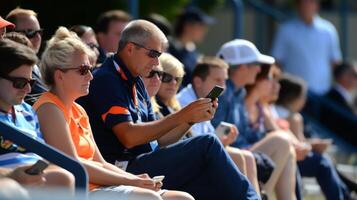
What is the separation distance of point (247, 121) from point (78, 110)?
2982 mm

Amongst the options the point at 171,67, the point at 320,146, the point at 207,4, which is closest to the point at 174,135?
the point at 171,67

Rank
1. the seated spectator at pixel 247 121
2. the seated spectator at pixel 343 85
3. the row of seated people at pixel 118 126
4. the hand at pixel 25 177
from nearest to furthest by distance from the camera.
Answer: the hand at pixel 25 177, the row of seated people at pixel 118 126, the seated spectator at pixel 247 121, the seated spectator at pixel 343 85

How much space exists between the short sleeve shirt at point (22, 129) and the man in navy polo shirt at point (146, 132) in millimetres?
859

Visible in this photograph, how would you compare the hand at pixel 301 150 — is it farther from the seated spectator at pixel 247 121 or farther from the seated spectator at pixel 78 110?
the seated spectator at pixel 78 110

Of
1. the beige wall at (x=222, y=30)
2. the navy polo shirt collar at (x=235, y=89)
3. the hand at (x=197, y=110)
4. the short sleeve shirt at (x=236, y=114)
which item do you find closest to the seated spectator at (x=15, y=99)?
the hand at (x=197, y=110)

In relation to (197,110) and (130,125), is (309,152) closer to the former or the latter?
(197,110)

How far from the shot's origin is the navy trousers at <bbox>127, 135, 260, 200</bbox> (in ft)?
19.8

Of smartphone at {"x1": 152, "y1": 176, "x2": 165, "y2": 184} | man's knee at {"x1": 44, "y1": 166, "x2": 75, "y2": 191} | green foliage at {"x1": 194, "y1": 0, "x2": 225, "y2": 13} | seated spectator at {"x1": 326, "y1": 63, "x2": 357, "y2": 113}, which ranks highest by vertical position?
man's knee at {"x1": 44, "y1": 166, "x2": 75, "y2": 191}

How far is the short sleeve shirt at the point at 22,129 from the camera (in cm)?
505

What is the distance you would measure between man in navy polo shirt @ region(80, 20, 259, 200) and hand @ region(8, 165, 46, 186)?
140 centimetres

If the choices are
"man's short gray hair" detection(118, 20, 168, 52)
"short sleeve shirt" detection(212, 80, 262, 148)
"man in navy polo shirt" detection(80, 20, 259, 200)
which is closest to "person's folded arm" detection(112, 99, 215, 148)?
"man in navy polo shirt" detection(80, 20, 259, 200)

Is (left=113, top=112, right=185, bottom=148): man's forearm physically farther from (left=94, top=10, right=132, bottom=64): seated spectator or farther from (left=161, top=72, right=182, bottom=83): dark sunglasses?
(left=94, top=10, right=132, bottom=64): seated spectator

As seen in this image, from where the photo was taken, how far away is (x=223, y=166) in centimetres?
604

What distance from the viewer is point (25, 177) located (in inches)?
187
